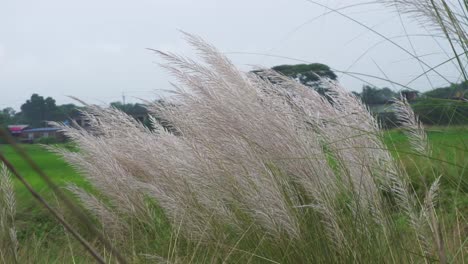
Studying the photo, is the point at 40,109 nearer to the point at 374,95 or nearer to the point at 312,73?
the point at 312,73

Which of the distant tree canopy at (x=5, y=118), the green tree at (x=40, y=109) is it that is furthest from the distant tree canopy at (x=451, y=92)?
the green tree at (x=40, y=109)

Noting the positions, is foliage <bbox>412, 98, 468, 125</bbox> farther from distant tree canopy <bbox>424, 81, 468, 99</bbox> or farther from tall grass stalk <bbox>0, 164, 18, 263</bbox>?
tall grass stalk <bbox>0, 164, 18, 263</bbox>

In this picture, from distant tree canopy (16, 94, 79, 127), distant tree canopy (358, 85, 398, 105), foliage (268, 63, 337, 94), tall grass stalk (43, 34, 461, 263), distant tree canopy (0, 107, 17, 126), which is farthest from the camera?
distant tree canopy (16, 94, 79, 127)

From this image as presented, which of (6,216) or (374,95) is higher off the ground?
(374,95)

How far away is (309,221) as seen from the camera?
2203 mm

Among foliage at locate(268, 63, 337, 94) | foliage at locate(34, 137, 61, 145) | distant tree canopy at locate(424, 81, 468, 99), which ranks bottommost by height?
foliage at locate(34, 137, 61, 145)

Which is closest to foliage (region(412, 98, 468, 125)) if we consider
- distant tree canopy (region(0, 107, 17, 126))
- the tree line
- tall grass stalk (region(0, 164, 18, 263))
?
the tree line

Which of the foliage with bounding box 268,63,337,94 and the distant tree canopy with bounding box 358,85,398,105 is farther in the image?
the foliage with bounding box 268,63,337,94

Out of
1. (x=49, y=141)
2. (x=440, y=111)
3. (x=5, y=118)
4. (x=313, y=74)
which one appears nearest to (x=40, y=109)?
(x=49, y=141)

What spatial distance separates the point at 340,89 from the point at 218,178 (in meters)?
0.61

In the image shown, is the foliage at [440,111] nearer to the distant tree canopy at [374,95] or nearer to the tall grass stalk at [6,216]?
the distant tree canopy at [374,95]

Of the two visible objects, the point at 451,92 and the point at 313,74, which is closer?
the point at 451,92

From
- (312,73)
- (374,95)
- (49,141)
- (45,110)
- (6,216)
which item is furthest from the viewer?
(45,110)

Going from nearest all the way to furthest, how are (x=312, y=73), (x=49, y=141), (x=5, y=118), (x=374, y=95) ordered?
(x=5, y=118), (x=374, y=95), (x=312, y=73), (x=49, y=141)
